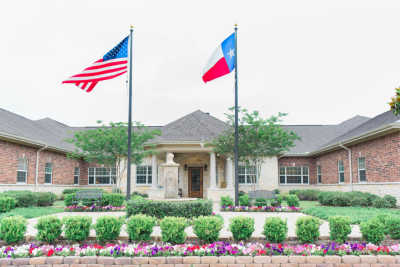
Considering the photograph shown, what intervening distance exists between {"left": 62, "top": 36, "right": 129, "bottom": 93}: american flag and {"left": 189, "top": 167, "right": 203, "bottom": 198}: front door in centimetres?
1293

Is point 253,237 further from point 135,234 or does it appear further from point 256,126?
point 256,126

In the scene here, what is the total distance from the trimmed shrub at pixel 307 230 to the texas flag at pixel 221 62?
780cm

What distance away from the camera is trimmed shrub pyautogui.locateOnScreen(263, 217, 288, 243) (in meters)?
6.79

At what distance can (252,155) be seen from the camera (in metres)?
18.1

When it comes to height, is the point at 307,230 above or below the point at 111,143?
below

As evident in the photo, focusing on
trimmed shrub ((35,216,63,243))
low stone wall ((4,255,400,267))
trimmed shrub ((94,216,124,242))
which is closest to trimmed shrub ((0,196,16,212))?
trimmed shrub ((35,216,63,243))

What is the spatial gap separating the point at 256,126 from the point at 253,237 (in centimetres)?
1094

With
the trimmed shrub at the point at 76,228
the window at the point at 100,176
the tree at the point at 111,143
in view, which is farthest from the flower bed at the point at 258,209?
the window at the point at 100,176

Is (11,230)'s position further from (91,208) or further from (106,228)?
(91,208)

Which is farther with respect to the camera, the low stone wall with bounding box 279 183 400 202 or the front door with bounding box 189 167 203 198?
the front door with bounding box 189 167 203 198

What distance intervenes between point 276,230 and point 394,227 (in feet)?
8.67

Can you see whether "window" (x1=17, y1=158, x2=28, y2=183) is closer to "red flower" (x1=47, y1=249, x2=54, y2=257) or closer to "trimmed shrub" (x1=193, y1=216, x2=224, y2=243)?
"red flower" (x1=47, y1=249, x2=54, y2=257)

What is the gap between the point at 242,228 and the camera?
6.95 metres

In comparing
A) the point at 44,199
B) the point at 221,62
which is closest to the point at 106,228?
the point at 221,62
